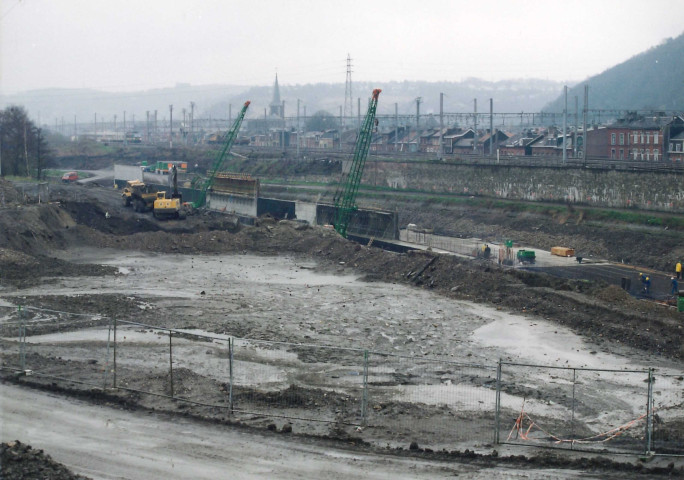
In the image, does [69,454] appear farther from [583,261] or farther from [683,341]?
[583,261]

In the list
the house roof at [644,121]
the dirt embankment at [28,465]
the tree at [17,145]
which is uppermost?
the house roof at [644,121]

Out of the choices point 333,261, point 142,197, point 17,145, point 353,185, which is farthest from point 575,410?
point 17,145

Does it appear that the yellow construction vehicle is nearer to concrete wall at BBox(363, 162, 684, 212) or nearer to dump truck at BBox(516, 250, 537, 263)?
concrete wall at BBox(363, 162, 684, 212)

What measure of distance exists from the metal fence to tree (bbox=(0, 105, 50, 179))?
5276 cm

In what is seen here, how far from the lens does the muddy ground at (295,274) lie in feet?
72.5

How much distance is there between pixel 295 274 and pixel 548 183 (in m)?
24.3

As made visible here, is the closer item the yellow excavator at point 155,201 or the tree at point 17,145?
the yellow excavator at point 155,201

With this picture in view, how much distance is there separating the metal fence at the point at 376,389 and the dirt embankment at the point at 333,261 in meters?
6.17

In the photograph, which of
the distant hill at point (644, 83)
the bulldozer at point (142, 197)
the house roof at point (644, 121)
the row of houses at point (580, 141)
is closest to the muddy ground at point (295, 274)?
the bulldozer at point (142, 197)

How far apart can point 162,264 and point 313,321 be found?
551 inches

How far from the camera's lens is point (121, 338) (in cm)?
2033

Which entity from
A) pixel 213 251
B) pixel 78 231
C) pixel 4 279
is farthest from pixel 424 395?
pixel 78 231

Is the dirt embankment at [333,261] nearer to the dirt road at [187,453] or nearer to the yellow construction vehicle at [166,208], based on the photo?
the yellow construction vehicle at [166,208]

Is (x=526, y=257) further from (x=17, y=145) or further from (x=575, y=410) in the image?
(x=17, y=145)
